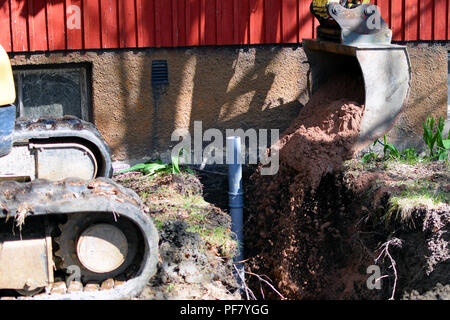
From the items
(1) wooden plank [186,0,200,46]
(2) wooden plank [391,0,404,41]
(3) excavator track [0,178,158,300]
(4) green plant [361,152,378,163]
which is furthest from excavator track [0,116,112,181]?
(2) wooden plank [391,0,404,41]

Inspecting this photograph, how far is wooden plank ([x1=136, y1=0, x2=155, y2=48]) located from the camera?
6980 millimetres

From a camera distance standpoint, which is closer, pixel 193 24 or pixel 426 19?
pixel 193 24

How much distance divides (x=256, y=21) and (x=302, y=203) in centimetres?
223

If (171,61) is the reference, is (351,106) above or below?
below

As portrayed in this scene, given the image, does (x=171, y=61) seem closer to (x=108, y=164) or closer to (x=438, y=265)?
(x=108, y=164)

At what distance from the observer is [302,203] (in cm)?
607

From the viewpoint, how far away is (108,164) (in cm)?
520

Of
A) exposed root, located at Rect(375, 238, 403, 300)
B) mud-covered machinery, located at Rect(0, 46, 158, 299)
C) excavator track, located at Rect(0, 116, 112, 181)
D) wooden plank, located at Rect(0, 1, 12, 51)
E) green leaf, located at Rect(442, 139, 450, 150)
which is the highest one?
wooden plank, located at Rect(0, 1, 12, 51)

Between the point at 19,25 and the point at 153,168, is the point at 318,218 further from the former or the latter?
the point at 19,25

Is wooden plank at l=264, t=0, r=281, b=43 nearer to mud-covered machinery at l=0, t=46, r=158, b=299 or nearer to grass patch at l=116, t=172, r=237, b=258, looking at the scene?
grass patch at l=116, t=172, r=237, b=258

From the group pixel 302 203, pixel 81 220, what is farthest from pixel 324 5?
pixel 81 220

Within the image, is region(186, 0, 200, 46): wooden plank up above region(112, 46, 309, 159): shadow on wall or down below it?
above
